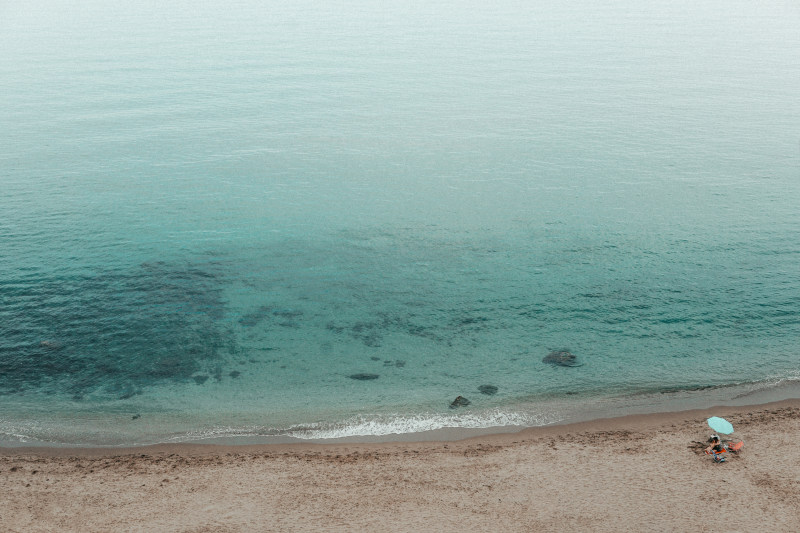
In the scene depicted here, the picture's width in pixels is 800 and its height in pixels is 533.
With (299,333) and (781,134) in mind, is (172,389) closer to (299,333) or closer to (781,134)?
(299,333)

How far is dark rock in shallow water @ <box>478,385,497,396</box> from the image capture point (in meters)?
35.0

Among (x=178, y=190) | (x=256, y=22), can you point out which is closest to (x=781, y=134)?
(x=178, y=190)

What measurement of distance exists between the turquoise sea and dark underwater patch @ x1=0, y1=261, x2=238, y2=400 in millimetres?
182

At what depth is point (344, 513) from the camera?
1030 inches

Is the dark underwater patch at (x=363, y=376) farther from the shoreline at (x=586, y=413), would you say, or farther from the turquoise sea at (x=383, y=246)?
the shoreline at (x=586, y=413)

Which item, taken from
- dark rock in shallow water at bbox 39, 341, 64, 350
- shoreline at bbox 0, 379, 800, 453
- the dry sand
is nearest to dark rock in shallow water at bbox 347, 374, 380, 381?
shoreline at bbox 0, 379, 800, 453

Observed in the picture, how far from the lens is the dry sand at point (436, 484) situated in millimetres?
25688

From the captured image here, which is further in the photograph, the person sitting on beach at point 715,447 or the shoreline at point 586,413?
the shoreline at point 586,413

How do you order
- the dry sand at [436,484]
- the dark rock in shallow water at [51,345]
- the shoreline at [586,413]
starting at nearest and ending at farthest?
1. the dry sand at [436,484]
2. the shoreline at [586,413]
3. the dark rock in shallow water at [51,345]

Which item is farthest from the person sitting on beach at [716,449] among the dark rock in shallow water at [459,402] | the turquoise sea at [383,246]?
the dark rock in shallow water at [459,402]

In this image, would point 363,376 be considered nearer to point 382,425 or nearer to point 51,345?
point 382,425

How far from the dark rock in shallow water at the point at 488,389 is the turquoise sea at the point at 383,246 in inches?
4.1

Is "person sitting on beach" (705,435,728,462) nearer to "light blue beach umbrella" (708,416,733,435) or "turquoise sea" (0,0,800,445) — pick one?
"light blue beach umbrella" (708,416,733,435)

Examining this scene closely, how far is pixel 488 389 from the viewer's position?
35.3m
